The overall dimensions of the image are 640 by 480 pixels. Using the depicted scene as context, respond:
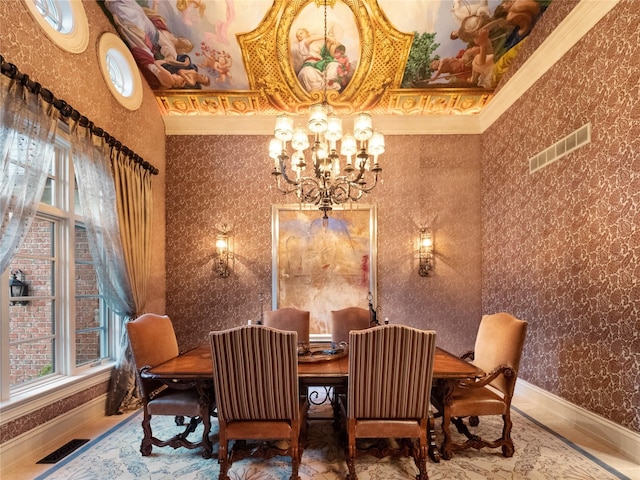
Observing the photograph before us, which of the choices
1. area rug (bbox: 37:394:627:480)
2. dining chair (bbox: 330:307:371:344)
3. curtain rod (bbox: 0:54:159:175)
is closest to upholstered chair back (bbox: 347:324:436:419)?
area rug (bbox: 37:394:627:480)

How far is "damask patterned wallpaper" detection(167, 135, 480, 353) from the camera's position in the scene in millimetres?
4980

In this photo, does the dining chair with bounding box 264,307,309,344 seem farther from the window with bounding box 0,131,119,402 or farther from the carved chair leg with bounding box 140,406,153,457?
the window with bounding box 0,131,119,402

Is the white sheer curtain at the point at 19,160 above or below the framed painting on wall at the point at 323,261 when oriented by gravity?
above

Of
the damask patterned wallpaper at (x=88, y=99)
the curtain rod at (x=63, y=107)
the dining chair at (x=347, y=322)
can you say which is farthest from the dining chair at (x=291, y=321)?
the curtain rod at (x=63, y=107)

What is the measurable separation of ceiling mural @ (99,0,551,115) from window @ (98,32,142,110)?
0.16 metres

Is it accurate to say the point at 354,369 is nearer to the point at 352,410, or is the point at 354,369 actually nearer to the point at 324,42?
the point at 352,410

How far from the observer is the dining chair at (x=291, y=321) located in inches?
146

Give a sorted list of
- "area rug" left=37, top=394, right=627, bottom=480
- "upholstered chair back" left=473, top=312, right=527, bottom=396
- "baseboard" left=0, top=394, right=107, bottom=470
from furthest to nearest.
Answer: "upholstered chair back" left=473, top=312, right=527, bottom=396 < "baseboard" left=0, top=394, right=107, bottom=470 < "area rug" left=37, top=394, right=627, bottom=480

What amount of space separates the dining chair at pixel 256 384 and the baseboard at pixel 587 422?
2.57m

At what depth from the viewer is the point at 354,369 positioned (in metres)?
2.19

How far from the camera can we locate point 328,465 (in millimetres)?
2523

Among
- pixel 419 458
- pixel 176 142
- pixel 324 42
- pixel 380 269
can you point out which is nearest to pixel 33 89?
pixel 176 142

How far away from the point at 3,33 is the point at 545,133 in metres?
5.01

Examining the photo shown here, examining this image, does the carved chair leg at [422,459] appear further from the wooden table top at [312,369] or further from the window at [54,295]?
the window at [54,295]
